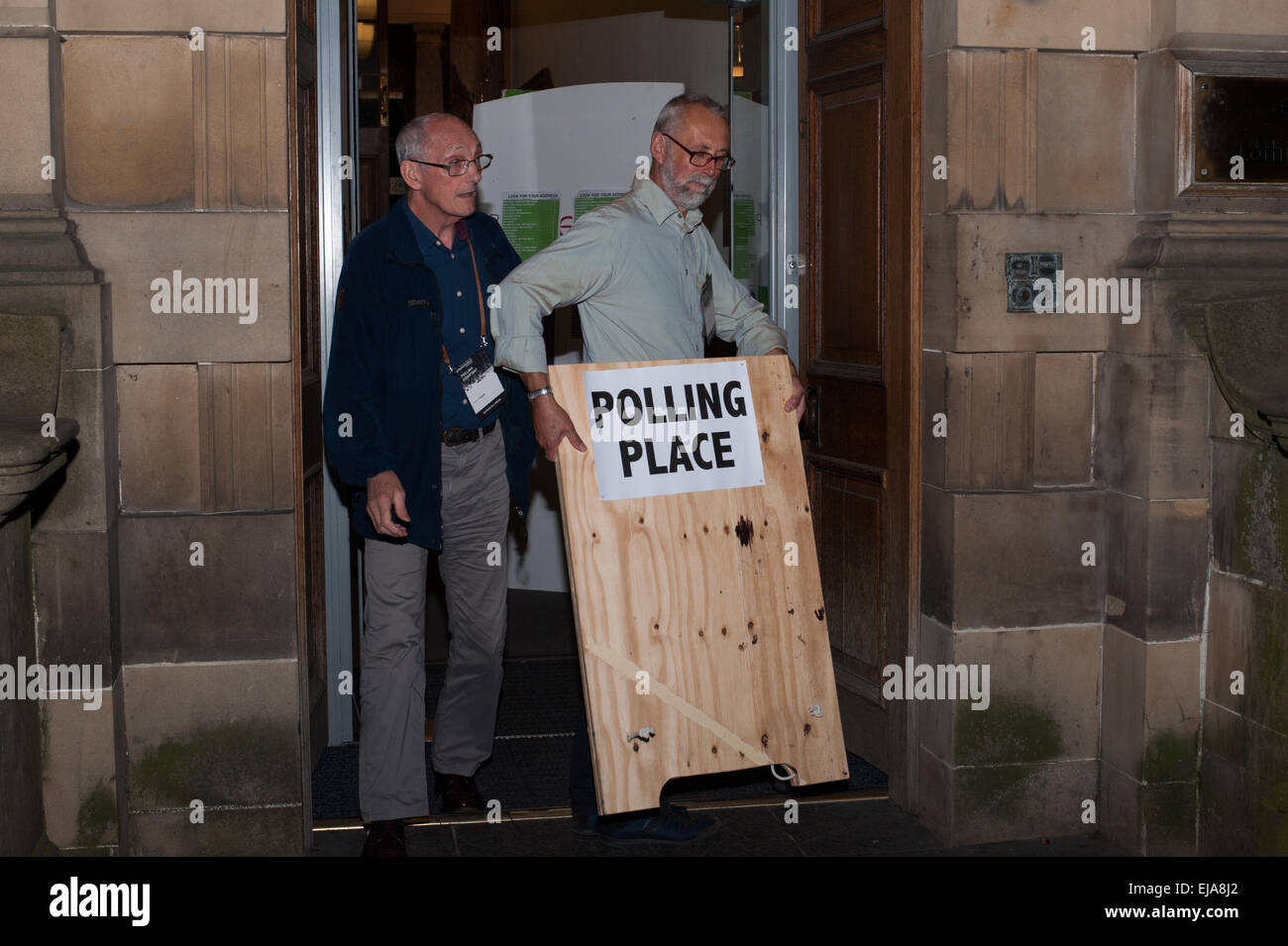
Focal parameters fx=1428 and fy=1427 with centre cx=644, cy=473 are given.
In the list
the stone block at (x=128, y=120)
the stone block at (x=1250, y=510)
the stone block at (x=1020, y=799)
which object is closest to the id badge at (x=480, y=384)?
the stone block at (x=128, y=120)

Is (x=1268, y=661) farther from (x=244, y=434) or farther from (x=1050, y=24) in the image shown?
(x=244, y=434)

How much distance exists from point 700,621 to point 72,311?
1862mm

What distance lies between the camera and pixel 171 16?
3934 mm

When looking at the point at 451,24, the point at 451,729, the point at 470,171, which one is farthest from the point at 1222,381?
the point at 451,24

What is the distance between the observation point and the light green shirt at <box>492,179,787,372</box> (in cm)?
394

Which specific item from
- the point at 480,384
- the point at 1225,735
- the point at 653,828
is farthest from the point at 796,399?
the point at 1225,735

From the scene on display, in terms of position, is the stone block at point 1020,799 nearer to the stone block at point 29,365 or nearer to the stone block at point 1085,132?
the stone block at point 1085,132

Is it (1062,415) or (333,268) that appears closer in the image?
(1062,415)

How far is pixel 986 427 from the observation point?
14.2 feet

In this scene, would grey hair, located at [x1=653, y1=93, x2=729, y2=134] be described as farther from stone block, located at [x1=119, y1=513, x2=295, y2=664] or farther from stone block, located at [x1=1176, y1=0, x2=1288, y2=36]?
stone block, located at [x1=119, y1=513, x2=295, y2=664]

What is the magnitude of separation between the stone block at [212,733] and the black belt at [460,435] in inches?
31.2

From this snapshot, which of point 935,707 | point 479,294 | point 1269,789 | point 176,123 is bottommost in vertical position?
point 1269,789

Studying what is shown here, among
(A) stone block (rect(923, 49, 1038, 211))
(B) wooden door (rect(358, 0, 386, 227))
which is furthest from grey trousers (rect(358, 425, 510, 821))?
(B) wooden door (rect(358, 0, 386, 227))

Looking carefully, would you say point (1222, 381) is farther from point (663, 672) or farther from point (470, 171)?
point (470, 171)
